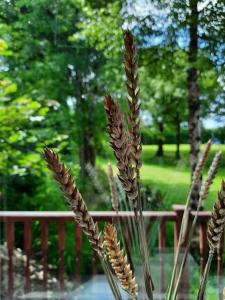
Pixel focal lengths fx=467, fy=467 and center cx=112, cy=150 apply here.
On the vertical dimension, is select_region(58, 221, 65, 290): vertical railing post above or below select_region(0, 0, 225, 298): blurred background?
below

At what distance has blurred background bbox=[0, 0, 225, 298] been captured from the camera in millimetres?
1500

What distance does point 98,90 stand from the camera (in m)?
1.81

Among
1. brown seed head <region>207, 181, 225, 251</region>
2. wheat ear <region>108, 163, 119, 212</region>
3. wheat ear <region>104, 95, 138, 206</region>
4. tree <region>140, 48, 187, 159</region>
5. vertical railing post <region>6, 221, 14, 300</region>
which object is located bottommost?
vertical railing post <region>6, 221, 14, 300</region>

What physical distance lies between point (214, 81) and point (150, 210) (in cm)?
54

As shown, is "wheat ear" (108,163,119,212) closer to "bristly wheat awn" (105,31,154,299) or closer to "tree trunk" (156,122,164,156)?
"tree trunk" (156,122,164,156)

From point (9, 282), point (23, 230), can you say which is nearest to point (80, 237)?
point (23, 230)

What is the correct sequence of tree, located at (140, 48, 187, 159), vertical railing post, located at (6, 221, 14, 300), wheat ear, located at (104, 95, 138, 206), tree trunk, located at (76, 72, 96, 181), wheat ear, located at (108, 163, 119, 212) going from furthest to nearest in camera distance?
vertical railing post, located at (6, 221, 14, 300) < tree trunk, located at (76, 72, 96, 181) < tree, located at (140, 48, 187, 159) < wheat ear, located at (108, 163, 119, 212) < wheat ear, located at (104, 95, 138, 206)

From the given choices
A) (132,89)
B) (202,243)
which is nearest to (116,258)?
(132,89)

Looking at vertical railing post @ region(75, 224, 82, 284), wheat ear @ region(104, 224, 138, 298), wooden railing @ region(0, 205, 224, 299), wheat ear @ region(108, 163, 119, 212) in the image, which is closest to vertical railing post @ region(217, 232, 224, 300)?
wooden railing @ region(0, 205, 224, 299)

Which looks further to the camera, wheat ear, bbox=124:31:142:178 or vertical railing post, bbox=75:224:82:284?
vertical railing post, bbox=75:224:82:284

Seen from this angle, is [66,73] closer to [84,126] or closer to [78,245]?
[84,126]

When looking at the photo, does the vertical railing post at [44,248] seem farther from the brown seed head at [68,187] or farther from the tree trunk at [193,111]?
the brown seed head at [68,187]

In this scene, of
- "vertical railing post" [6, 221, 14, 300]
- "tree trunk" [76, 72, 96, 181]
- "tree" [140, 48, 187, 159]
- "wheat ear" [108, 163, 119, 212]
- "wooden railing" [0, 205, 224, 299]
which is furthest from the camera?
"vertical railing post" [6, 221, 14, 300]

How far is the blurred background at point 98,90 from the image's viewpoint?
4.92ft
